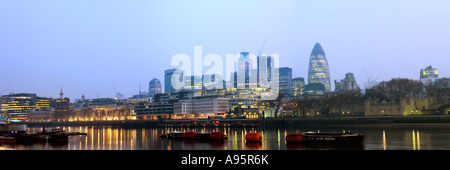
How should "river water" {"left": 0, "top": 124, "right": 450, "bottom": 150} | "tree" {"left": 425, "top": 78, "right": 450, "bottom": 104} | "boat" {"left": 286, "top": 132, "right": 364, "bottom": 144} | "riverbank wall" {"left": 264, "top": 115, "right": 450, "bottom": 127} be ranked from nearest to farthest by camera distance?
"river water" {"left": 0, "top": 124, "right": 450, "bottom": 150}
"boat" {"left": 286, "top": 132, "right": 364, "bottom": 144}
"riverbank wall" {"left": 264, "top": 115, "right": 450, "bottom": 127}
"tree" {"left": 425, "top": 78, "right": 450, "bottom": 104}

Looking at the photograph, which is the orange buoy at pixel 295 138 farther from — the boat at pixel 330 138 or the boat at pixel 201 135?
the boat at pixel 201 135

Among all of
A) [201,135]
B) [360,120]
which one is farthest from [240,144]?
[360,120]

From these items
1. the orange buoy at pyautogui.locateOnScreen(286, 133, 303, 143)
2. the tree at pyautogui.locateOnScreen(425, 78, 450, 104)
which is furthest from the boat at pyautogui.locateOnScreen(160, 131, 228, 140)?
the tree at pyautogui.locateOnScreen(425, 78, 450, 104)

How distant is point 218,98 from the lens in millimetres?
168500

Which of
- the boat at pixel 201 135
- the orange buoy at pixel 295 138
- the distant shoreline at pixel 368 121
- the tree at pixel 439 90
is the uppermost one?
the tree at pixel 439 90

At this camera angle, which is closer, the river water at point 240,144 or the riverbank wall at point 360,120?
the river water at point 240,144

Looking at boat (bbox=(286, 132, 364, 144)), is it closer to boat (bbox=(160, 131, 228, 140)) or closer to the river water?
the river water

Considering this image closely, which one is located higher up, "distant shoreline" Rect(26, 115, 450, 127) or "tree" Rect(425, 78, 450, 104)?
"tree" Rect(425, 78, 450, 104)

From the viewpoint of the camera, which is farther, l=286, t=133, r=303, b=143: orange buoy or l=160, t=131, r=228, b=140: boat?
l=160, t=131, r=228, b=140: boat

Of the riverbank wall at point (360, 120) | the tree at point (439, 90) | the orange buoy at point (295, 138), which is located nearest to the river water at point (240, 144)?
the orange buoy at point (295, 138)

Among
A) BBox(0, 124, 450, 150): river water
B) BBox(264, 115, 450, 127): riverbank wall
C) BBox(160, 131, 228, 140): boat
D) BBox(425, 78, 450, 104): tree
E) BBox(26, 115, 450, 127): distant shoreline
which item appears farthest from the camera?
BBox(425, 78, 450, 104): tree

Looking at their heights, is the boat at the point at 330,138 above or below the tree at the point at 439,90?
below

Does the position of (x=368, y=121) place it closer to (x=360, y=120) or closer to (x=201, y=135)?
(x=360, y=120)
